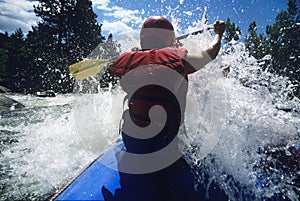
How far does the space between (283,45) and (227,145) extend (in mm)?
28570

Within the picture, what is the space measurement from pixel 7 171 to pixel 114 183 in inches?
107

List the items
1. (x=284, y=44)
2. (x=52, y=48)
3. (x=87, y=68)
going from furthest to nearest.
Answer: (x=284, y=44)
(x=52, y=48)
(x=87, y=68)

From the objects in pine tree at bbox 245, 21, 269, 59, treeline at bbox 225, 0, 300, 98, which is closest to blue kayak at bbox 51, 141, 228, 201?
treeline at bbox 225, 0, 300, 98

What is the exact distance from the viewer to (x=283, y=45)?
24422mm

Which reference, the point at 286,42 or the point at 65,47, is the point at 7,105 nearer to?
the point at 65,47

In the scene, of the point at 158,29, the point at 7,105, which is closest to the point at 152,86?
the point at 158,29

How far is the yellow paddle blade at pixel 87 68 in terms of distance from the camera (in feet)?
9.59

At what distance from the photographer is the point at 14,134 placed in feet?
17.1

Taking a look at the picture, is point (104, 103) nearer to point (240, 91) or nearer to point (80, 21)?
point (240, 91)

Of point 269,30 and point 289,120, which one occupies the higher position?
point 269,30

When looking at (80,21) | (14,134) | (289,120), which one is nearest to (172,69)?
(289,120)

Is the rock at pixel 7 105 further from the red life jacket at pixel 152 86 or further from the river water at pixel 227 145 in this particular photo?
the red life jacket at pixel 152 86

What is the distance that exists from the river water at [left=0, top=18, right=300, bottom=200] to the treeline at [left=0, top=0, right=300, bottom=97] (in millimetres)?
14526

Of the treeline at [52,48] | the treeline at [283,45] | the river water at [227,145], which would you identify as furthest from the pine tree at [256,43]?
the river water at [227,145]
